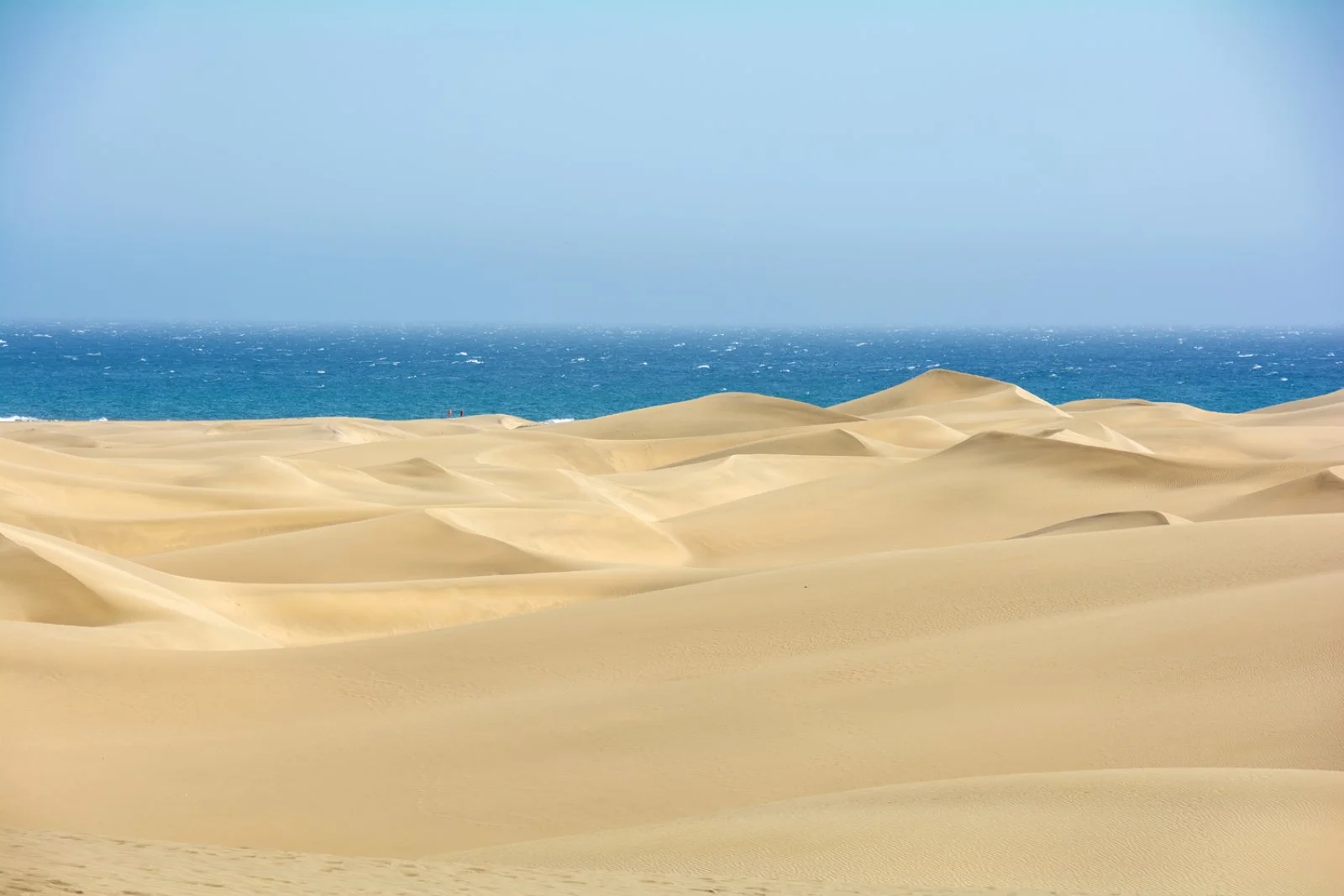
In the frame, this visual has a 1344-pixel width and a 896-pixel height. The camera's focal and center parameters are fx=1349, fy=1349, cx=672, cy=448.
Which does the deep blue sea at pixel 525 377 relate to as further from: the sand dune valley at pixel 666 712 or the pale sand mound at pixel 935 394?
the sand dune valley at pixel 666 712

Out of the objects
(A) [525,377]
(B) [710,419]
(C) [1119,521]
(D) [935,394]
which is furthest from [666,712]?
(A) [525,377]

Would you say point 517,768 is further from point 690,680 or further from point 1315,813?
point 1315,813

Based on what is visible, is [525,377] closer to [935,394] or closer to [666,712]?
[935,394]

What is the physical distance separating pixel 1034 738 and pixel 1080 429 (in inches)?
772

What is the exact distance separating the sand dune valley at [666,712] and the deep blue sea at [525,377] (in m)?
44.2

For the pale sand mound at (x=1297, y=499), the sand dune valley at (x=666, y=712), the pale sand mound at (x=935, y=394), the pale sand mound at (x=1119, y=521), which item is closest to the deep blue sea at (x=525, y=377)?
the pale sand mound at (x=935, y=394)

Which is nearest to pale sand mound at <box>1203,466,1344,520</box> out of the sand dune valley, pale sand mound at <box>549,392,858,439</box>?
the sand dune valley

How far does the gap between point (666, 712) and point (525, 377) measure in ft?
253

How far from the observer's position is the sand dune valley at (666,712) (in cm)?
509

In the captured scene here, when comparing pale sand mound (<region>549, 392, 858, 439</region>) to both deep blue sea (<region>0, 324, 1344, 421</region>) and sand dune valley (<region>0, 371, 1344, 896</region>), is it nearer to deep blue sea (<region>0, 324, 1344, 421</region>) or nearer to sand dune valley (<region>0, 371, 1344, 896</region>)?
sand dune valley (<region>0, 371, 1344, 896</region>)

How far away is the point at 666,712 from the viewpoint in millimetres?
7676

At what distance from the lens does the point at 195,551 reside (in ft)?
48.9

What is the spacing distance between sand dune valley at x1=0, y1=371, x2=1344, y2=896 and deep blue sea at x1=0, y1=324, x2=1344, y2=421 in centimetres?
4418

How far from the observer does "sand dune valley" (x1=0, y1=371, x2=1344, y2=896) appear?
5.09 m
